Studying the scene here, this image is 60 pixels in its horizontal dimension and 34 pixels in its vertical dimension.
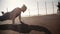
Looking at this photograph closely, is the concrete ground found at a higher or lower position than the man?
lower

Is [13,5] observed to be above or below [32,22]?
above

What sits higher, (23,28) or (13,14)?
(13,14)

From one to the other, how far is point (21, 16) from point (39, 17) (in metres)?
0.24

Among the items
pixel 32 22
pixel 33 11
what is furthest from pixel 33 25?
pixel 33 11

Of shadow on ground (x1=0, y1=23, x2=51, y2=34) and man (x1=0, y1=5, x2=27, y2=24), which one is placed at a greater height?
man (x1=0, y1=5, x2=27, y2=24)

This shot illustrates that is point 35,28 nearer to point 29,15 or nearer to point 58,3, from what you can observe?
point 29,15

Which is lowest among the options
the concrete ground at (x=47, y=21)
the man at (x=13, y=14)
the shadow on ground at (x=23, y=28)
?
the shadow on ground at (x=23, y=28)

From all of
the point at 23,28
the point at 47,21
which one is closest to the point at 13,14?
the point at 23,28

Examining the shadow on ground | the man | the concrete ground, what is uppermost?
the man

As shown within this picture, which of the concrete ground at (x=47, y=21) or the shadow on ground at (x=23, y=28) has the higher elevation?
the concrete ground at (x=47, y=21)

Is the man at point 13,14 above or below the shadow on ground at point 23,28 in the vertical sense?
above

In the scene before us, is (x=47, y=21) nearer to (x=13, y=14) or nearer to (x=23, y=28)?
(x=23, y=28)

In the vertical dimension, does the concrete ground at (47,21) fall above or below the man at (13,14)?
below

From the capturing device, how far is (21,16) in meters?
1.78
